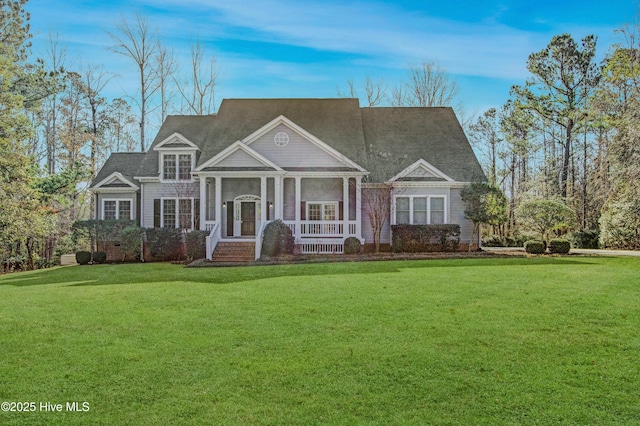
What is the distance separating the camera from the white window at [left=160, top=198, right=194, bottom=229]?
73.9 ft

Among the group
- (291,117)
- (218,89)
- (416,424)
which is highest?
(218,89)

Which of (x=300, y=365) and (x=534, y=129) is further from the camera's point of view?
(x=534, y=129)

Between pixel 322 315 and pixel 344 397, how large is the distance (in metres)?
2.99

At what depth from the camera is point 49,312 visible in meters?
8.23

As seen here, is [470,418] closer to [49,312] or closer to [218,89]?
[49,312]

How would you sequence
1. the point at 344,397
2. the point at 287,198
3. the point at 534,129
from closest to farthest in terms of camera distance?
the point at 344,397
the point at 287,198
the point at 534,129

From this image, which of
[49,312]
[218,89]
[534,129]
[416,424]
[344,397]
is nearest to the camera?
[416,424]

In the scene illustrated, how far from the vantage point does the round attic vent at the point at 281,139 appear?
22.0 meters

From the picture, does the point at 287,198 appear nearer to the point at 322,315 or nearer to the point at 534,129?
the point at 322,315

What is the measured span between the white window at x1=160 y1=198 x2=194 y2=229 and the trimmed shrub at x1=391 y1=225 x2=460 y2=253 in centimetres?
982

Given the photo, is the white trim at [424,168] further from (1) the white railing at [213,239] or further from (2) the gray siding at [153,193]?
(2) the gray siding at [153,193]

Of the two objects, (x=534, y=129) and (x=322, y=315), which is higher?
(x=534, y=129)

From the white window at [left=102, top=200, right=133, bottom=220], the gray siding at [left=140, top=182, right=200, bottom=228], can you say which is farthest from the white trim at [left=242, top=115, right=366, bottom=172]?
the white window at [left=102, top=200, right=133, bottom=220]

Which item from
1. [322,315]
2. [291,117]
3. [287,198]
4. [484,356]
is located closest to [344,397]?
[484,356]
